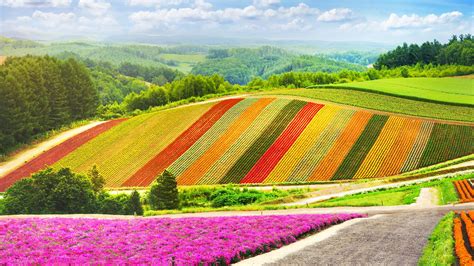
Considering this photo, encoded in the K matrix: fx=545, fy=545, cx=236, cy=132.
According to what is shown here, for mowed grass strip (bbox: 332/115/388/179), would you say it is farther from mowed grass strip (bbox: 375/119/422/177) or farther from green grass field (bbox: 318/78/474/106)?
green grass field (bbox: 318/78/474/106)

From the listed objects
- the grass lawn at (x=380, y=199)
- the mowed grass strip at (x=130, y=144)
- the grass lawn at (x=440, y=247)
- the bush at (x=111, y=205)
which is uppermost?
the grass lawn at (x=440, y=247)

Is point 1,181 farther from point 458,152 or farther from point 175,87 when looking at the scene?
point 175,87

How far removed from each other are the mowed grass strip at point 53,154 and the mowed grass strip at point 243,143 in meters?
20.4

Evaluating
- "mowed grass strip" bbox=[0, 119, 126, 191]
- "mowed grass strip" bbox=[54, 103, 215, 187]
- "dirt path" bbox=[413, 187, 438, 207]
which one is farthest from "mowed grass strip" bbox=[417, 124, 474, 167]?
"mowed grass strip" bbox=[0, 119, 126, 191]

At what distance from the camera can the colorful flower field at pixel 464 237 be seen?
20.6 meters

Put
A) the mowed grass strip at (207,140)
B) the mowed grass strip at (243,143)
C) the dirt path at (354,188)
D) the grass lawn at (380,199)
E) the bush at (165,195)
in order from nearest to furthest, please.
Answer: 1. the grass lawn at (380,199)
2. the bush at (165,195)
3. the dirt path at (354,188)
4. the mowed grass strip at (243,143)
5. the mowed grass strip at (207,140)

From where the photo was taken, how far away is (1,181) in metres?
66.4

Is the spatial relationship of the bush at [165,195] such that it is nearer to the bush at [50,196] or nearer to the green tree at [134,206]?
the green tree at [134,206]

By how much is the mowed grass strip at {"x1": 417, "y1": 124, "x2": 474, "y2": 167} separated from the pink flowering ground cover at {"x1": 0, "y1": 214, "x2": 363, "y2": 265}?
98.4 ft

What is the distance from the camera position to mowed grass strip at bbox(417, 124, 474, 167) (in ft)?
195

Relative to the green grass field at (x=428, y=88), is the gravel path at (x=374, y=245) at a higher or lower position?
higher

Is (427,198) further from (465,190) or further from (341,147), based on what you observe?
(341,147)

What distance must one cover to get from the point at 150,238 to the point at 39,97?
246ft

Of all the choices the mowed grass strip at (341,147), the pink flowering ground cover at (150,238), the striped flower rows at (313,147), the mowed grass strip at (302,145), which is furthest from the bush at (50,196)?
the mowed grass strip at (341,147)
